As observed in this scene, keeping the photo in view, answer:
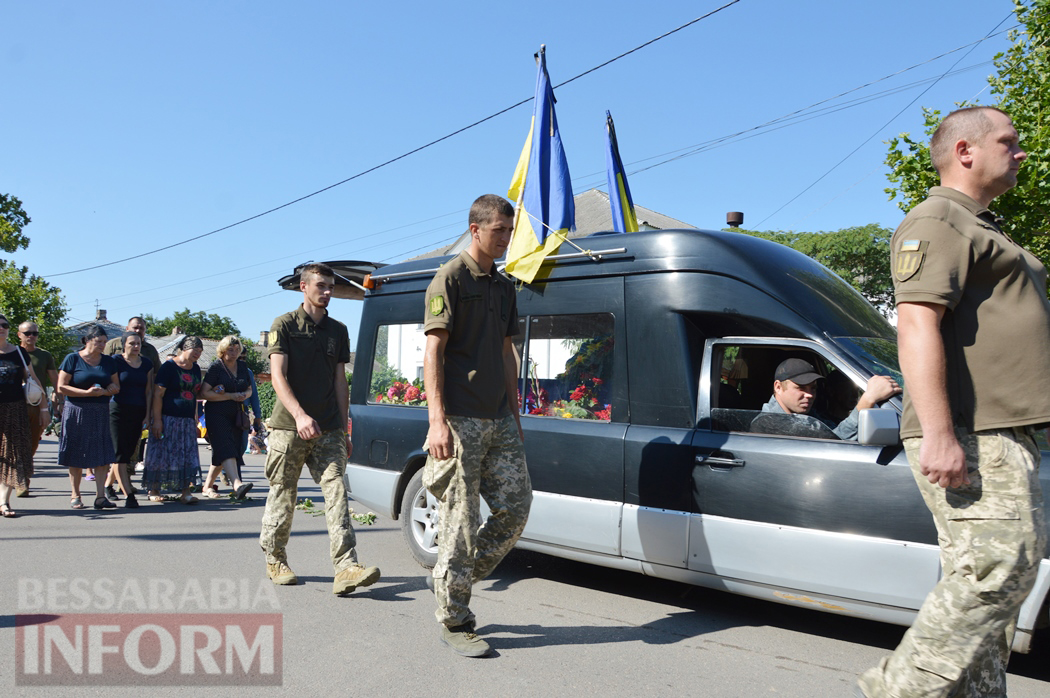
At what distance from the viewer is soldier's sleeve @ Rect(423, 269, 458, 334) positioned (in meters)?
4.12

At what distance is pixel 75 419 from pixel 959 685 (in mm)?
8105

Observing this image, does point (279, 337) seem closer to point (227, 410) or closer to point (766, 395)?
point (766, 395)

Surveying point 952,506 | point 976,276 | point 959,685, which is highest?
point 976,276

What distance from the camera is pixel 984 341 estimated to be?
2639 mm

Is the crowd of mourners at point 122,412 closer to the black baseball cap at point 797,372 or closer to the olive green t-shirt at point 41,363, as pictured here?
the olive green t-shirt at point 41,363

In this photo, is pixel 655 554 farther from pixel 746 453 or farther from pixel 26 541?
pixel 26 541

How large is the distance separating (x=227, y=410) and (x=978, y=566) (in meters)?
8.51

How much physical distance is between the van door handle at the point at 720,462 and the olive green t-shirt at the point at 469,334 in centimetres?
111

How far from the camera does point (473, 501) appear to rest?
4.11 meters

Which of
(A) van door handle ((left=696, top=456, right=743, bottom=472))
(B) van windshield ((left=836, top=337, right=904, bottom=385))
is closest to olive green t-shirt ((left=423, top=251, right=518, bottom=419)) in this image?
(A) van door handle ((left=696, top=456, right=743, bottom=472))

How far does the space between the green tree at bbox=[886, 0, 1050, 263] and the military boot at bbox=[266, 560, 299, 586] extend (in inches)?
349

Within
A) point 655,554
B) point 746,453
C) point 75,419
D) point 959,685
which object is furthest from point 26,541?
point 959,685

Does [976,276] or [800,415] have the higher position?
[976,276]

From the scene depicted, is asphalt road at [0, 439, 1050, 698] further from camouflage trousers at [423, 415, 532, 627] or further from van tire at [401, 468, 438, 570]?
camouflage trousers at [423, 415, 532, 627]
